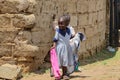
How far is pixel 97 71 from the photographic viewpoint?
7.93 metres

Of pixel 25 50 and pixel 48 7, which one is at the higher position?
pixel 48 7

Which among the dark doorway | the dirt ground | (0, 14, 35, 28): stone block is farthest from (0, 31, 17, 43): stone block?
the dark doorway

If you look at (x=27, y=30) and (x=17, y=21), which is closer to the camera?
(x=17, y=21)

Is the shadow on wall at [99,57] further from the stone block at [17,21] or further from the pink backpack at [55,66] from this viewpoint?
the pink backpack at [55,66]

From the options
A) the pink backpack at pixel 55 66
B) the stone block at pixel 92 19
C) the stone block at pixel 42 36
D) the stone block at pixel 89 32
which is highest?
the stone block at pixel 92 19

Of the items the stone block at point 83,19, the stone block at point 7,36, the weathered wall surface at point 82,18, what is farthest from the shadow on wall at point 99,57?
the stone block at point 7,36

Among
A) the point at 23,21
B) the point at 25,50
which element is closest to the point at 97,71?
the point at 25,50

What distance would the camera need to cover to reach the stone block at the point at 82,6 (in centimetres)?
A: 905

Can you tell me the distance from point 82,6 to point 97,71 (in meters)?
2.04

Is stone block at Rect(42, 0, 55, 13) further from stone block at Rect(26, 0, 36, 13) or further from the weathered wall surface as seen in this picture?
stone block at Rect(26, 0, 36, 13)

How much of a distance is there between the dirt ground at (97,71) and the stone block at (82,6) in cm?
130

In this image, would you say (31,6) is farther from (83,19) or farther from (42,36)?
(83,19)

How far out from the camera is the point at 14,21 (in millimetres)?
7328

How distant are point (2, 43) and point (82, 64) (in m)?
2.26
